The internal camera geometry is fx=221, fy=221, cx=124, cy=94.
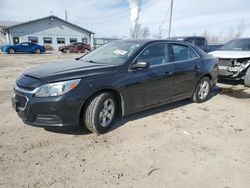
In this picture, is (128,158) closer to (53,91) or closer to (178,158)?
(178,158)

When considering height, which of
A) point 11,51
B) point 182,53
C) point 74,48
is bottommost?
point 11,51

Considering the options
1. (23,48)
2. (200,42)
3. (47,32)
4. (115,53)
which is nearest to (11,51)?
(23,48)

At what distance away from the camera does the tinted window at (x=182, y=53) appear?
4.81 meters

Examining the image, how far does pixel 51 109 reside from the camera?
3207 mm

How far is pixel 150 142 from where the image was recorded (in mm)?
3543

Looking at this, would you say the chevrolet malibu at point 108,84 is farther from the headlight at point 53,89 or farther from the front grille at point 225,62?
the front grille at point 225,62

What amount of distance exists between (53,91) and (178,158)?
2029 millimetres

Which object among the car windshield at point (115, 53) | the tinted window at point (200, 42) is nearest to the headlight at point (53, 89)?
the car windshield at point (115, 53)

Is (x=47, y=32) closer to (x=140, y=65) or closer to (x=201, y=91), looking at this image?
(x=201, y=91)

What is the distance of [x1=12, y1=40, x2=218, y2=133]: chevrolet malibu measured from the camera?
325 cm

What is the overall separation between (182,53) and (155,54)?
36.4 inches

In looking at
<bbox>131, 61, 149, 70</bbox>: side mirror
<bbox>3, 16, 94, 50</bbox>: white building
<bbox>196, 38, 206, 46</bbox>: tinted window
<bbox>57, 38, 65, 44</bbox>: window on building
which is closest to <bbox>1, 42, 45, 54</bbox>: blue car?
<bbox>3, 16, 94, 50</bbox>: white building

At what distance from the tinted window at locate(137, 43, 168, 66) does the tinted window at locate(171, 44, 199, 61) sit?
262 mm

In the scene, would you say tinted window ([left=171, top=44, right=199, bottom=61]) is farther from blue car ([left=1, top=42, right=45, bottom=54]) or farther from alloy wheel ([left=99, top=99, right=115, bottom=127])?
blue car ([left=1, top=42, right=45, bottom=54])
